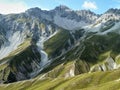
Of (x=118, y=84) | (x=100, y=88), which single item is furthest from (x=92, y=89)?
(x=118, y=84)

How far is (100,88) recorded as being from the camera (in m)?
160

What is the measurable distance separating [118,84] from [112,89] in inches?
208

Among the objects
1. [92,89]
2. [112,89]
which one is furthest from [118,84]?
[92,89]

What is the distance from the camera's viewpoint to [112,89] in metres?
152

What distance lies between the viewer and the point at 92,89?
16412cm

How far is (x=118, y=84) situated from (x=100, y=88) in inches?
416

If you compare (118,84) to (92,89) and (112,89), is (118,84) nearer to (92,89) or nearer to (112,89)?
(112,89)

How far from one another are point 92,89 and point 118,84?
16.1 m

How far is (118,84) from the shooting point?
155 metres

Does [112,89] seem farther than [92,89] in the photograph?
No

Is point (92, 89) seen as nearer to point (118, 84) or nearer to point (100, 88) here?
point (100, 88)
